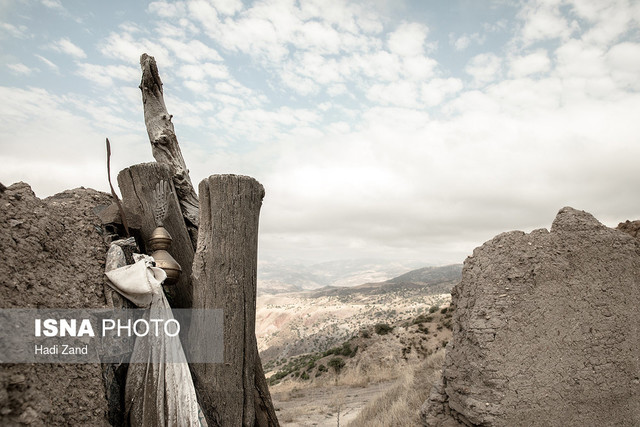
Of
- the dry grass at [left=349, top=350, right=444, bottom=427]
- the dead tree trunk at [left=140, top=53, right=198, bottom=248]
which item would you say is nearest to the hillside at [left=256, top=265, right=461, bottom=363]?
the dry grass at [left=349, top=350, right=444, bottom=427]

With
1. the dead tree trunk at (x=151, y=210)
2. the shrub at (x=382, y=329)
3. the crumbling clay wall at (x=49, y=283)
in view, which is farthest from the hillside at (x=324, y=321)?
the crumbling clay wall at (x=49, y=283)

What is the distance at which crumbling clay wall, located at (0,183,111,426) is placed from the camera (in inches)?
81.0

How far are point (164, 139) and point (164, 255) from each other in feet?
4.77

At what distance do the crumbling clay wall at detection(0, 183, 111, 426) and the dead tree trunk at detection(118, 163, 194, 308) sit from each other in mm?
406

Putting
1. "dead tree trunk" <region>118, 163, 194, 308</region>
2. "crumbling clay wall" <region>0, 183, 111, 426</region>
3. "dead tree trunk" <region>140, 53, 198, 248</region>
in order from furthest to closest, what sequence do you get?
"dead tree trunk" <region>140, 53, 198, 248</region>
"dead tree trunk" <region>118, 163, 194, 308</region>
"crumbling clay wall" <region>0, 183, 111, 426</region>

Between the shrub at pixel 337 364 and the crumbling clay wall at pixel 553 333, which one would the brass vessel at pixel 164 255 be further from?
the shrub at pixel 337 364

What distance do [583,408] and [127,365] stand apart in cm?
397

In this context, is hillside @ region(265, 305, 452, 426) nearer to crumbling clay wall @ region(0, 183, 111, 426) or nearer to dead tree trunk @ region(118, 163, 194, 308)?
dead tree trunk @ region(118, 163, 194, 308)

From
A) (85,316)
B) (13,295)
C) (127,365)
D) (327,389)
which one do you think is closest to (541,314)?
(127,365)

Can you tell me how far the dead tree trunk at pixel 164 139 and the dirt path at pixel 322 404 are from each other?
5928mm

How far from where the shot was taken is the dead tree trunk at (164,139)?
3.85 meters

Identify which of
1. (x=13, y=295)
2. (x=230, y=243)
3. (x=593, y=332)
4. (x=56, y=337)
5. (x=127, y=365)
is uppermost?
(x=230, y=243)

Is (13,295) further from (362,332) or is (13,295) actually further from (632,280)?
(362,332)

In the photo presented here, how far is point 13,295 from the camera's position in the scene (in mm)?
2254
